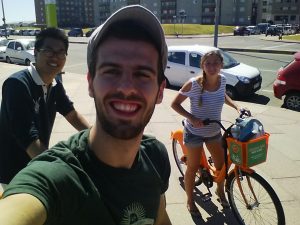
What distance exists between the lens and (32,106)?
7.48 feet

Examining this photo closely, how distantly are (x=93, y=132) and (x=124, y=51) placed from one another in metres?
0.38

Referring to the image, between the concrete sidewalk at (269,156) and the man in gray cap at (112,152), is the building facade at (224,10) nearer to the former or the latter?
the concrete sidewalk at (269,156)

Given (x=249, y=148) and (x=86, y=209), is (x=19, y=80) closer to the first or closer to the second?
(x=86, y=209)

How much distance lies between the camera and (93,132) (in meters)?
1.57

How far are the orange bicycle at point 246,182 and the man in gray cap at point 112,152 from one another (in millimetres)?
1576

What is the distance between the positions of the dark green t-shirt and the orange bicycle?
1.64 meters

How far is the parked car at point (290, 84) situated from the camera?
9012 millimetres

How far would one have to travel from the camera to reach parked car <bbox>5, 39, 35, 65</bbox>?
19031mm

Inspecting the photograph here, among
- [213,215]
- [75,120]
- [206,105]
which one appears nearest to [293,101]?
[213,215]

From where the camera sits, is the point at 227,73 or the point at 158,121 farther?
the point at 227,73

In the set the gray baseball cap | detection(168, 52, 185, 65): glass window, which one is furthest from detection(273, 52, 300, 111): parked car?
the gray baseball cap

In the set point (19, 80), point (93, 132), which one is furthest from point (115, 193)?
point (19, 80)

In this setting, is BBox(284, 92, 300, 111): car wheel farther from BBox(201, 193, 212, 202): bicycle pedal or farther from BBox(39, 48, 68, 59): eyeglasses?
BBox(39, 48, 68, 59): eyeglasses

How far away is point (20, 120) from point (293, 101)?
8.38 m
